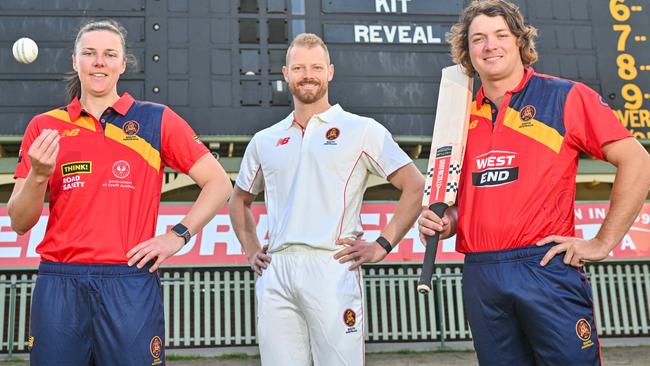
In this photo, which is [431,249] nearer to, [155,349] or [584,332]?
[584,332]

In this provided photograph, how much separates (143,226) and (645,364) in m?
6.80

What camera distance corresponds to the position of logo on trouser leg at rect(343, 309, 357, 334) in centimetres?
213

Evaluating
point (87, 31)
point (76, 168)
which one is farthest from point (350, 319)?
point (87, 31)

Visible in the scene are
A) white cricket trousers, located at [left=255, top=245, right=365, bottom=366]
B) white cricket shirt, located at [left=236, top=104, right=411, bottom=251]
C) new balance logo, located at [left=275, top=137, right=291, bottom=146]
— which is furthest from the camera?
new balance logo, located at [left=275, top=137, right=291, bottom=146]

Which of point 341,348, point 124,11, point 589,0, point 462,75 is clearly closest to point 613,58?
point 589,0

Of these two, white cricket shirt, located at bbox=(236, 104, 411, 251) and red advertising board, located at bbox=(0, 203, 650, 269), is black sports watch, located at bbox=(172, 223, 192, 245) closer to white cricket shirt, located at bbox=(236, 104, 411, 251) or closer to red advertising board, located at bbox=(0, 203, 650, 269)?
white cricket shirt, located at bbox=(236, 104, 411, 251)

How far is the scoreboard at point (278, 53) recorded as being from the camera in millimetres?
8133

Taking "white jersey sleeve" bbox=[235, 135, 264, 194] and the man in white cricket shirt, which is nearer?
the man in white cricket shirt

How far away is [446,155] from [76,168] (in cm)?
120

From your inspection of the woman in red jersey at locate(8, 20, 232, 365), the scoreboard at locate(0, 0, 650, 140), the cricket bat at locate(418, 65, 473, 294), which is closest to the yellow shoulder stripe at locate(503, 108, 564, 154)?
the cricket bat at locate(418, 65, 473, 294)

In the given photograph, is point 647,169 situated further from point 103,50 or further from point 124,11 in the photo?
point 124,11

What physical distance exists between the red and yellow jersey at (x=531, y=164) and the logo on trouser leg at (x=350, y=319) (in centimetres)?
44

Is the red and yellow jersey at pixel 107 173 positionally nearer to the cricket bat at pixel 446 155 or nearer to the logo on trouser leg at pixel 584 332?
the cricket bat at pixel 446 155

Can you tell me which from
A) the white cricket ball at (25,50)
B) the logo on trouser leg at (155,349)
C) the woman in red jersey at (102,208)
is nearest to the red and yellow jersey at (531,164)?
the woman in red jersey at (102,208)
